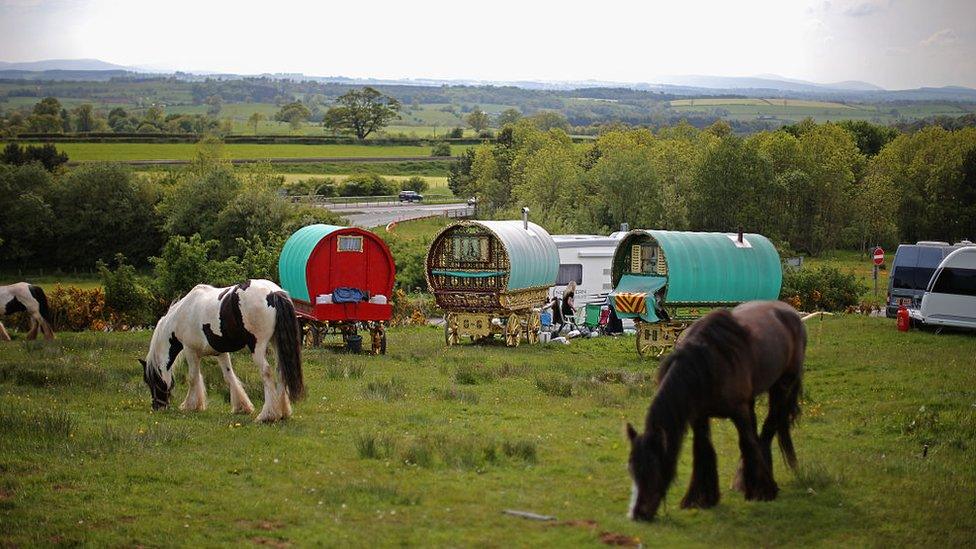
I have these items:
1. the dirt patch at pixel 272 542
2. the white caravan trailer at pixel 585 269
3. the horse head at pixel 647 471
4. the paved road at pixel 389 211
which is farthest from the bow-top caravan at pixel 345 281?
the paved road at pixel 389 211

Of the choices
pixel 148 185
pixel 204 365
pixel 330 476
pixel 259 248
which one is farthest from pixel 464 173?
pixel 330 476

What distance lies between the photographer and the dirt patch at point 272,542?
10984 mm

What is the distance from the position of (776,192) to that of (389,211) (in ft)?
112

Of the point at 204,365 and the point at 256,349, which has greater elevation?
the point at 256,349

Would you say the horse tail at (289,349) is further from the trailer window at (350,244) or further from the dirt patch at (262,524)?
the trailer window at (350,244)

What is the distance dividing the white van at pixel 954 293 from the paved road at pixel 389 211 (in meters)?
50.8

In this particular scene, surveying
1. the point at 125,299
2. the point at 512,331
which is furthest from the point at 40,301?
the point at 512,331

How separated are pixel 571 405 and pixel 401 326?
19122mm

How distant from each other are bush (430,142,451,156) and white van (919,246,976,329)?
11617cm

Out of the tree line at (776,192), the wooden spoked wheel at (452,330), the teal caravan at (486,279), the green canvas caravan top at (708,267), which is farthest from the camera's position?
the tree line at (776,192)

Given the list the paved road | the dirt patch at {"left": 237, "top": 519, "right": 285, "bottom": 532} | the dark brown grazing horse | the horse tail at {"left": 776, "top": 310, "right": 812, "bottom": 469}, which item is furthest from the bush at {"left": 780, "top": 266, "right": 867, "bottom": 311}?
the paved road

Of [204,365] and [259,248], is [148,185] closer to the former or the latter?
[259,248]

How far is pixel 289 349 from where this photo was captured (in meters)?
17.0

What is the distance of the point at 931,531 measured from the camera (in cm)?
1188
